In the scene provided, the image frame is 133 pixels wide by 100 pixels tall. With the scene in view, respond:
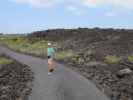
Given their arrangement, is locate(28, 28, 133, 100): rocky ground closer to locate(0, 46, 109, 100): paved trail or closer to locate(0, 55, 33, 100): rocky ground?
locate(0, 46, 109, 100): paved trail

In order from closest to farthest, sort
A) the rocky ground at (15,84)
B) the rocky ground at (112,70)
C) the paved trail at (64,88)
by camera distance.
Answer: the paved trail at (64,88) < the rocky ground at (15,84) < the rocky ground at (112,70)

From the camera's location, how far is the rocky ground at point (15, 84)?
18184mm

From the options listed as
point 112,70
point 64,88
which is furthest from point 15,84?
point 112,70

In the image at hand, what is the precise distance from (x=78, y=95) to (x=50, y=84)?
11.2 feet

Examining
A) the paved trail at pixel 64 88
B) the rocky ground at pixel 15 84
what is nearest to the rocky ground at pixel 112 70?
the paved trail at pixel 64 88

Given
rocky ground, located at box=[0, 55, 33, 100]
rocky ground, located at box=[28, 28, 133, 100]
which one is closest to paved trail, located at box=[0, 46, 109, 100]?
rocky ground, located at box=[0, 55, 33, 100]

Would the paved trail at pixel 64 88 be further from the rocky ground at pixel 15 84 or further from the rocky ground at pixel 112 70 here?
the rocky ground at pixel 112 70

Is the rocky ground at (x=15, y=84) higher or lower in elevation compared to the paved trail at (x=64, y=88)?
lower

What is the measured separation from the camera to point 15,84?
72.9 ft

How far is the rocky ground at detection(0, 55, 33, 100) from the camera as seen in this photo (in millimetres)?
18184

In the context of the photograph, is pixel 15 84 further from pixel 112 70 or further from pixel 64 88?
pixel 112 70

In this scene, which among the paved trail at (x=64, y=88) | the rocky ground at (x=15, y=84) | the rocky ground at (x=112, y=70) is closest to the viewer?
the paved trail at (x=64, y=88)

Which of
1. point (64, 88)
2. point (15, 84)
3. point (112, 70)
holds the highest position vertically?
point (64, 88)

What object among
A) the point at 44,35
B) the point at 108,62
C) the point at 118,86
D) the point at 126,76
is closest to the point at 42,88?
the point at 118,86
